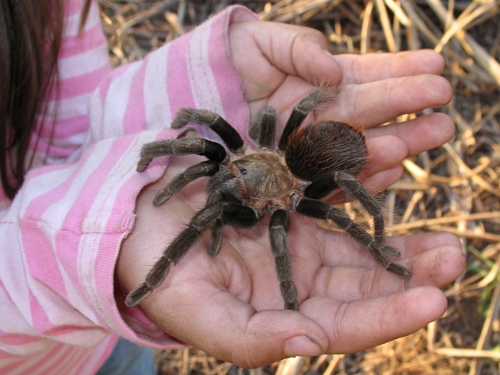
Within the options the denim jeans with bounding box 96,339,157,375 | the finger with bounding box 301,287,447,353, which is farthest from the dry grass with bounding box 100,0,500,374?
the finger with bounding box 301,287,447,353

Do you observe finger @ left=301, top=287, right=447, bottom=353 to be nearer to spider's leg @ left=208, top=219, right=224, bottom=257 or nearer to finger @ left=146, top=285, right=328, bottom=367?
finger @ left=146, top=285, right=328, bottom=367

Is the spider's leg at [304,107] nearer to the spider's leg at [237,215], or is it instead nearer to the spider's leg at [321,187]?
the spider's leg at [321,187]

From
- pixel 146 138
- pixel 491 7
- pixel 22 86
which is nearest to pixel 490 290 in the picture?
pixel 491 7

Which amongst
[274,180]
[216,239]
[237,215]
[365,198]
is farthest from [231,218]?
[365,198]

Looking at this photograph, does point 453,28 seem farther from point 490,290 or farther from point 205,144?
point 205,144

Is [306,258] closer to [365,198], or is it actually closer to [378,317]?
[365,198]

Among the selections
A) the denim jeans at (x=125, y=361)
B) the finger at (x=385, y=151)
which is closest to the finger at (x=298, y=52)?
the finger at (x=385, y=151)
